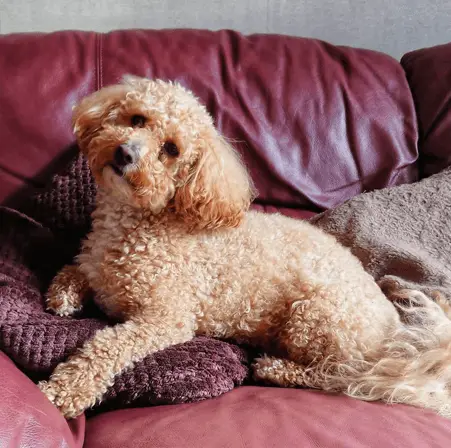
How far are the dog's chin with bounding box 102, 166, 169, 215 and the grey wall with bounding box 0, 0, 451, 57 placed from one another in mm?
933

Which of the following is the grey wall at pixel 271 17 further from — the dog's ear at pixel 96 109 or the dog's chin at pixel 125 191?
the dog's chin at pixel 125 191

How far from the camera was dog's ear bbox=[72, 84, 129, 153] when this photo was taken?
123cm

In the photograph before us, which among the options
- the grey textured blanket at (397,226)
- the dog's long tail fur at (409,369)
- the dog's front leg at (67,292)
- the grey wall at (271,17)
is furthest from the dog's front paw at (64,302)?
the grey wall at (271,17)

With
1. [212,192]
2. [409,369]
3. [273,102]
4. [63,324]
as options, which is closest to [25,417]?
[63,324]

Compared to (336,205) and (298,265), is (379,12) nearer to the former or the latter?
(336,205)

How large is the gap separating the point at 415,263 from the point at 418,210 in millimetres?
189

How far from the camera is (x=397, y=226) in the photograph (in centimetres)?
158

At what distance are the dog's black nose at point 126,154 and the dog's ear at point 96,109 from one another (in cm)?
13

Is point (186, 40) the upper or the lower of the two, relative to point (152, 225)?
upper

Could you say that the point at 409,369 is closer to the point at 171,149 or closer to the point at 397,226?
the point at 397,226

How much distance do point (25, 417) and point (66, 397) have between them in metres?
0.21

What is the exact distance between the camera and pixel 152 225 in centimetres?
127

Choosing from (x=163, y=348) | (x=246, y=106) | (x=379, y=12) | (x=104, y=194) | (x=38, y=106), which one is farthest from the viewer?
(x=379, y=12)

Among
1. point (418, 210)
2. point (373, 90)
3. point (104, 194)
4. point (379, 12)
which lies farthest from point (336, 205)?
point (379, 12)
